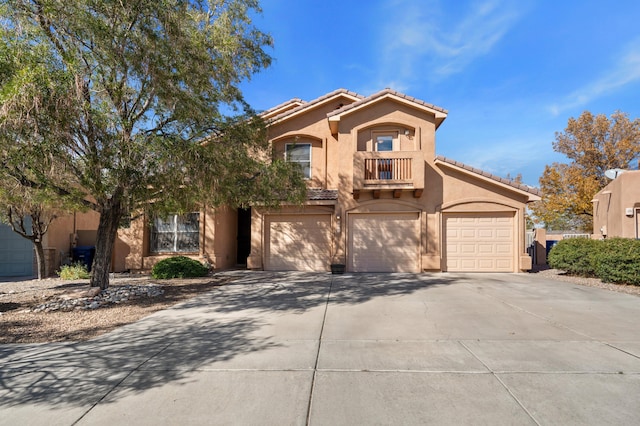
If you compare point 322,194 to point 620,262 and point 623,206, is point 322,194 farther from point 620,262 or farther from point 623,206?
point 623,206

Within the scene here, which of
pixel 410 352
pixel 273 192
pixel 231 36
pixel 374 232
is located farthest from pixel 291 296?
pixel 231 36

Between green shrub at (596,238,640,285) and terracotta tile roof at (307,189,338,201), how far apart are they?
8.94 m

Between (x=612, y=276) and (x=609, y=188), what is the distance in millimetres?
8717

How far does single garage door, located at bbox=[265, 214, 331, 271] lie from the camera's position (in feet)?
47.0

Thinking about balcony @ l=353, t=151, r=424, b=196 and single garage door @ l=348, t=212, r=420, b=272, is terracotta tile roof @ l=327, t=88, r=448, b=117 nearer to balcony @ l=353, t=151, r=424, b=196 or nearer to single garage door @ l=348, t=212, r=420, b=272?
balcony @ l=353, t=151, r=424, b=196

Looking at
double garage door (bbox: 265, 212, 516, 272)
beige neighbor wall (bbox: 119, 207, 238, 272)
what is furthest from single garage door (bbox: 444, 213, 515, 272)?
beige neighbor wall (bbox: 119, 207, 238, 272)

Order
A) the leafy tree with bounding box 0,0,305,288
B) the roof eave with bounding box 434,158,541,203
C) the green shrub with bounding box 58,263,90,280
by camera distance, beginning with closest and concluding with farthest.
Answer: the leafy tree with bounding box 0,0,305,288, the green shrub with bounding box 58,263,90,280, the roof eave with bounding box 434,158,541,203

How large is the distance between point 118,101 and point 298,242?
8.50 meters

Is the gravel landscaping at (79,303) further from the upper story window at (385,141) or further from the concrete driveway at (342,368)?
the upper story window at (385,141)

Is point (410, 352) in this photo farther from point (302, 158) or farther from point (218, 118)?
point (302, 158)

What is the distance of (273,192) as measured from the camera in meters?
10.4

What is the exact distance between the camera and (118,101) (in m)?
7.46

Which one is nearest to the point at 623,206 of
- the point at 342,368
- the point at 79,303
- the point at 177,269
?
the point at 342,368

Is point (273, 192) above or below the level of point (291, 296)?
above
